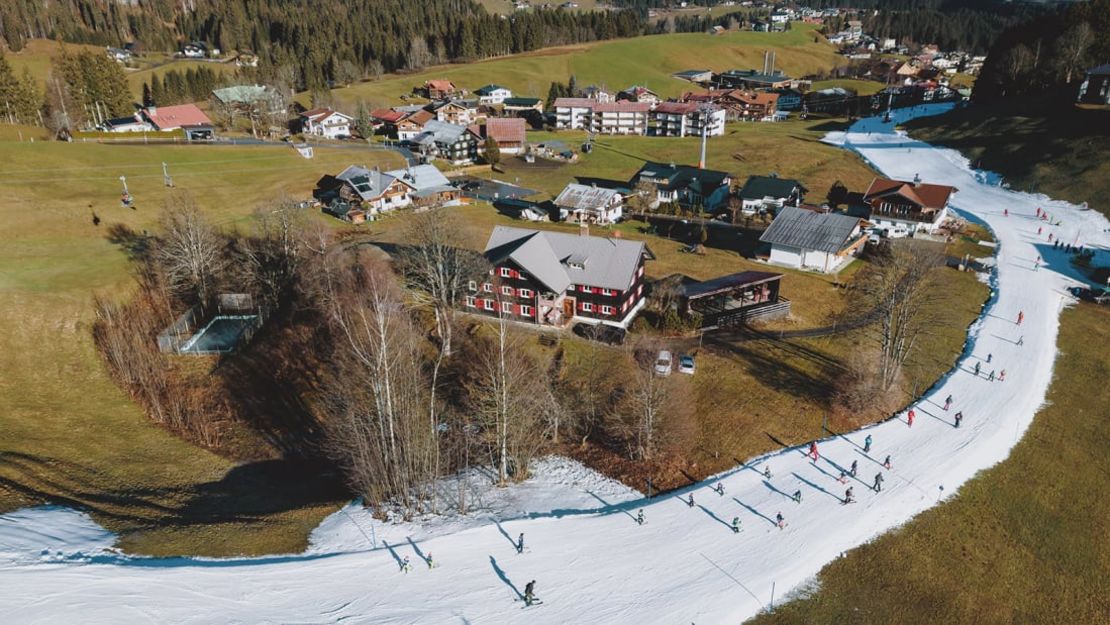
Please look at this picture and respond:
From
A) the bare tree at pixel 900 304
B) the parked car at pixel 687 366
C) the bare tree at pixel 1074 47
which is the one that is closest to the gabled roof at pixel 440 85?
the bare tree at pixel 900 304

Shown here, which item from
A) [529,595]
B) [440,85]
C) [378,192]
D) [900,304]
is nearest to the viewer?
[529,595]

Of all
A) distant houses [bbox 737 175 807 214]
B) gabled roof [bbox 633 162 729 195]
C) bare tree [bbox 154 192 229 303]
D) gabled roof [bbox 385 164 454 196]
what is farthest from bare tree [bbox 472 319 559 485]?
gabled roof [bbox 633 162 729 195]

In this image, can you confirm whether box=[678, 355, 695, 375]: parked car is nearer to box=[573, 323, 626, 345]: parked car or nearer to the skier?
box=[573, 323, 626, 345]: parked car

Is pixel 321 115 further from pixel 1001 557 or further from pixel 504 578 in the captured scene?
pixel 1001 557

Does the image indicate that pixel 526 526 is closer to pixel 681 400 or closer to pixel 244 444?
pixel 681 400

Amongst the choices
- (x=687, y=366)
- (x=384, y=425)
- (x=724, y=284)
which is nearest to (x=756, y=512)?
(x=687, y=366)

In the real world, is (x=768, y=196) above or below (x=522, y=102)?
below

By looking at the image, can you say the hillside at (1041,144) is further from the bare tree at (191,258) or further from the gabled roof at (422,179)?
the bare tree at (191,258)
